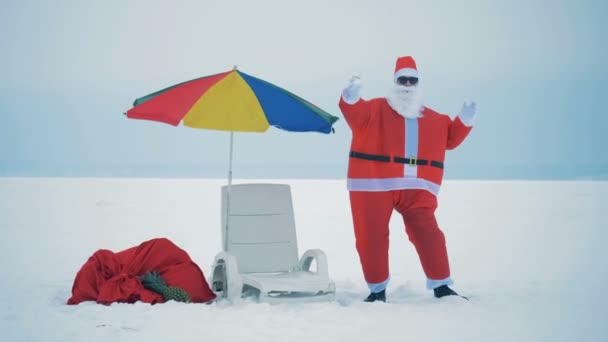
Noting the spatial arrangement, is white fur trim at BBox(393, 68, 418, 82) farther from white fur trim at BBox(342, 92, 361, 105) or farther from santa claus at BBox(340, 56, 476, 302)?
white fur trim at BBox(342, 92, 361, 105)

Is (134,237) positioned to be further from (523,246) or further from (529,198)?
(529,198)

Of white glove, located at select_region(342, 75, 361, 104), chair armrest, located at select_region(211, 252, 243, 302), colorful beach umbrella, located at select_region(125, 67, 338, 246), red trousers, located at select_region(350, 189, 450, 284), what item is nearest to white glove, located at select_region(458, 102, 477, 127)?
red trousers, located at select_region(350, 189, 450, 284)

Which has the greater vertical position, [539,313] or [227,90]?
[227,90]

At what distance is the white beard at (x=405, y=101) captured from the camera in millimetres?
5727

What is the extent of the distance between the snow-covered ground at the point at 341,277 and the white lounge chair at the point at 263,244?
13.2 inches

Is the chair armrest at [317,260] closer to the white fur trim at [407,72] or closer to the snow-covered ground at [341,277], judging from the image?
the snow-covered ground at [341,277]

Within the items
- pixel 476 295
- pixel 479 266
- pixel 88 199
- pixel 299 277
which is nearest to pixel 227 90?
pixel 299 277

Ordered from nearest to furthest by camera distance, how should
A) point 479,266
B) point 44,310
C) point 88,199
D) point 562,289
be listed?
point 44,310 < point 562,289 < point 479,266 < point 88,199

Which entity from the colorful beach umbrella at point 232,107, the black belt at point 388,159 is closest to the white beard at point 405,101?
the black belt at point 388,159

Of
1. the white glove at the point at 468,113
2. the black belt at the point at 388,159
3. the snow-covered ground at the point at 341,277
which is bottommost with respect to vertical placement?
the snow-covered ground at the point at 341,277

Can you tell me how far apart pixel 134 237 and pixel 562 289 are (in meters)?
5.93

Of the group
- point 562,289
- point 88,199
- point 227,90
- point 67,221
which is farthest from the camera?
point 88,199

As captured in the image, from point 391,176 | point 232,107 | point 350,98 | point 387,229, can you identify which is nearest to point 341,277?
point 387,229

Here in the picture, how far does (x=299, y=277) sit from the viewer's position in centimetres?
550
